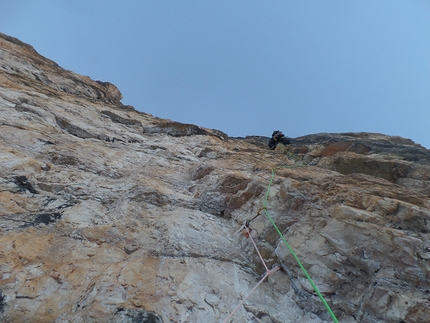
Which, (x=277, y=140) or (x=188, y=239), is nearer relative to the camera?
(x=188, y=239)

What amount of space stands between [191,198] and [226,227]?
1.22m

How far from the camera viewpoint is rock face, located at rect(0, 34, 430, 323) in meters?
3.07

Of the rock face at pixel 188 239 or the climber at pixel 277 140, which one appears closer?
the rock face at pixel 188 239

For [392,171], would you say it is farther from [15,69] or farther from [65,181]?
[15,69]

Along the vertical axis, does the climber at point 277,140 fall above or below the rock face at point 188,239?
above

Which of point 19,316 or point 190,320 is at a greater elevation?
point 190,320

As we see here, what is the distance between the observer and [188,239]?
177 inches

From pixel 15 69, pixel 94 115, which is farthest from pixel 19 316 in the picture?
pixel 15 69

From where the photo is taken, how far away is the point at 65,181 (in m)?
5.27

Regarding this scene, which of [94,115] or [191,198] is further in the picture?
[94,115]

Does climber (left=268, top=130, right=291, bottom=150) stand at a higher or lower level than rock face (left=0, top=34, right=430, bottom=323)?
higher

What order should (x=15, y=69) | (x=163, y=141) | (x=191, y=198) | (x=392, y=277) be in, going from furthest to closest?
(x=15, y=69), (x=163, y=141), (x=191, y=198), (x=392, y=277)

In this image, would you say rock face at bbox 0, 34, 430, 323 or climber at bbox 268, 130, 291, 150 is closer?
rock face at bbox 0, 34, 430, 323

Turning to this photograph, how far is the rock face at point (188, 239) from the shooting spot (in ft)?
10.1
